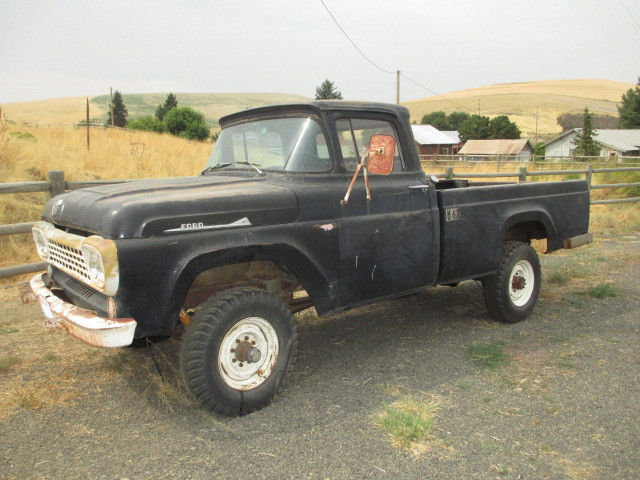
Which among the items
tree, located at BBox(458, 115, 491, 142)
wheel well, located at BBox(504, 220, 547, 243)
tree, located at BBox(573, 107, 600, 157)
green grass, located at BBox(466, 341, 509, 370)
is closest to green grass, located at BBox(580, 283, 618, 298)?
wheel well, located at BBox(504, 220, 547, 243)

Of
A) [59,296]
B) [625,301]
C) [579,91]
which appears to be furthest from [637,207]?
[579,91]

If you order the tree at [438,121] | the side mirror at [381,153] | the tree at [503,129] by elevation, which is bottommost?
the side mirror at [381,153]

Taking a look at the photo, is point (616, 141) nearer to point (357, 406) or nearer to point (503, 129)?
point (503, 129)

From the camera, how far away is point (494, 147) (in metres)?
66.2

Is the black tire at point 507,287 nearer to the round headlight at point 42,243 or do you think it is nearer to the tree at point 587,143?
the round headlight at point 42,243

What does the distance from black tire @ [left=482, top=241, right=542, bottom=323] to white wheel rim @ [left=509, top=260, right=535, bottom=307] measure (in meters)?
0.02

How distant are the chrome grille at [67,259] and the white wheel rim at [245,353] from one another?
89cm

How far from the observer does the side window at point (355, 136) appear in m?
3.73

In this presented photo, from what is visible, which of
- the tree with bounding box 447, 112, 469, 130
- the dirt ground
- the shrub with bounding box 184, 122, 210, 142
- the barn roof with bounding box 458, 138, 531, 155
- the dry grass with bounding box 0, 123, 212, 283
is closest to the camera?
the dirt ground

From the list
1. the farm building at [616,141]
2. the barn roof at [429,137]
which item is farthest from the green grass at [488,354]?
the barn roof at [429,137]

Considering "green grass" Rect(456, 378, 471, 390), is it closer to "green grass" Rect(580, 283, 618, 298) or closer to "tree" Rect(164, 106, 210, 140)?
"green grass" Rect(580, 283, 618, 298)

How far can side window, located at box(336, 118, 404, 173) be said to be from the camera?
3.73 metres

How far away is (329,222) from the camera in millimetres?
3480

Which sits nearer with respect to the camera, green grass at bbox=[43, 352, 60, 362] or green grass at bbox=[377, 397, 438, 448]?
green grass at bbox=[377, 397, 438, 448]
